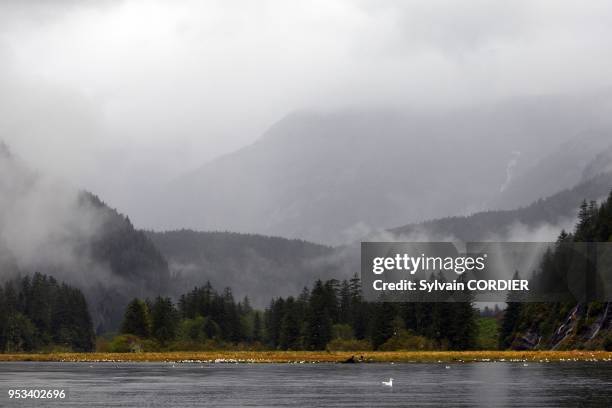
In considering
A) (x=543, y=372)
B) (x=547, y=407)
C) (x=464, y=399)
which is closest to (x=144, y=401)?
(x=464, y=399)

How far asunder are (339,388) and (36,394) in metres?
28.1

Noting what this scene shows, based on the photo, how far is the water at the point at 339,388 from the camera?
82.1 meters

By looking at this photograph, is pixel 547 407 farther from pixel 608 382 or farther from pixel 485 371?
pixel 485 371

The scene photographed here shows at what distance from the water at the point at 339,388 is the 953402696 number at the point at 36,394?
1218 millimetres

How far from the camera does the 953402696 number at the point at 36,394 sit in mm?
89062

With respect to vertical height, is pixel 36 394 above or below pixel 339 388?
below

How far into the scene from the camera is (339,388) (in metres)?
99.8

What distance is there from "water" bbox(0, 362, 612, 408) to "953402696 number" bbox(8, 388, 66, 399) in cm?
122

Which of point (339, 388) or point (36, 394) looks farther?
point (339, 388)

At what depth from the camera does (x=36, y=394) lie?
92125 millimetres

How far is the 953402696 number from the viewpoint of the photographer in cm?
8906

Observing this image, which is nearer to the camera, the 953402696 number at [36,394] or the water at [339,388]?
the water at [339,388]

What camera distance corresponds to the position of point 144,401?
279 feet

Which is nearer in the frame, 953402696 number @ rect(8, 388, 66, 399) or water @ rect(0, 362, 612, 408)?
water @ rect(0, 362, 612, 408)
